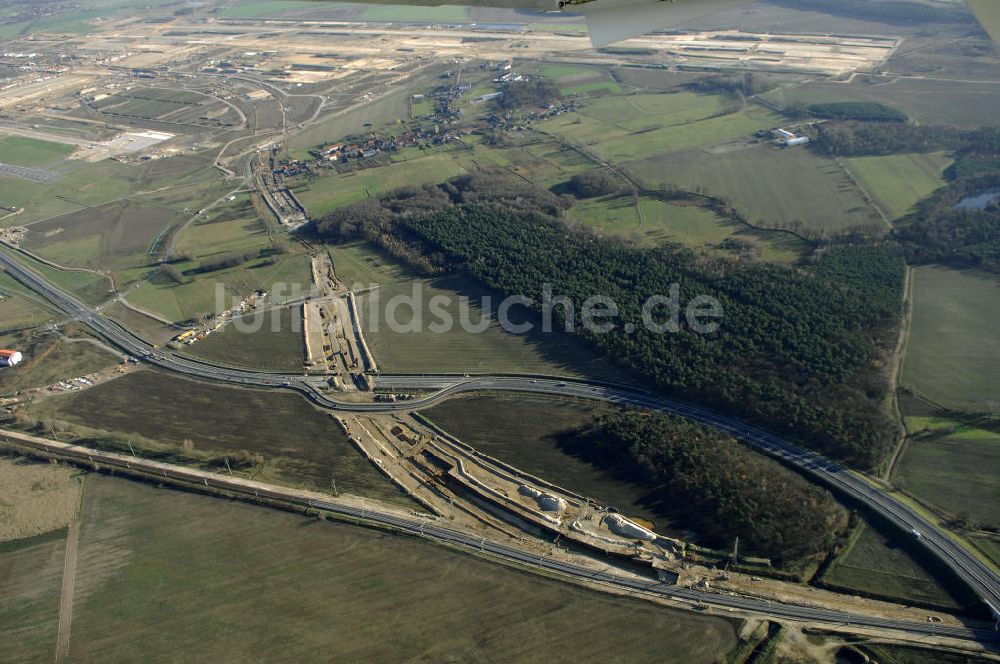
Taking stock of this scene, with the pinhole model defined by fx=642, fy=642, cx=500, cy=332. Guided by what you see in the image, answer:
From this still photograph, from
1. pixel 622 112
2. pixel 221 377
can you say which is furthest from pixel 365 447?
pixel 622 112

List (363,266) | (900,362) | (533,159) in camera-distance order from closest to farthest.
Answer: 1. (900,362)
2. (363,266)
3. (533,159)

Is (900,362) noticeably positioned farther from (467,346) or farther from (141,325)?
(141,325)

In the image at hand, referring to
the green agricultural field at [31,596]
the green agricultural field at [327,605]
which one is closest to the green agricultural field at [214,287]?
the green agricultural field at [31,596]

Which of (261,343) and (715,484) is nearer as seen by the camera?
(715,484)

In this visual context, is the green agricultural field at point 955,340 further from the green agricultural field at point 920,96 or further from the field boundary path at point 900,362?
the green agricultural field at point 920,96

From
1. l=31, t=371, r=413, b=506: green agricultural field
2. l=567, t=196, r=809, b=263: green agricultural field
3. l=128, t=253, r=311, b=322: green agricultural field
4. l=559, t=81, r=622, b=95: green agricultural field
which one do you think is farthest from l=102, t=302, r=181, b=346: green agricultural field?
l=559, t=81, r=622, b=95: green agricultural field

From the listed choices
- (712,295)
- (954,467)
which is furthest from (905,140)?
(954,467)

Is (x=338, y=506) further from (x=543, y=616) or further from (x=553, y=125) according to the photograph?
(x=553, y=125)
